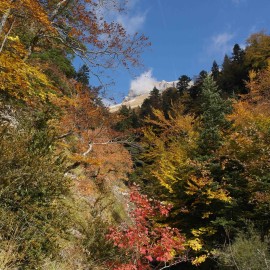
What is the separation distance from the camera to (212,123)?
1867cm

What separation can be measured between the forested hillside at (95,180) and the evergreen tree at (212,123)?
0.22ft

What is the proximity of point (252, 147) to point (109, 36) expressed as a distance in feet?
31.1

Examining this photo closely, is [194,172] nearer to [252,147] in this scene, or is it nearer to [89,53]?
[252,147]

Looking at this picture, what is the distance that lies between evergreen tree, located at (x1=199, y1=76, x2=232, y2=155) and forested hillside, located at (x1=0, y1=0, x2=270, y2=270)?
67mm

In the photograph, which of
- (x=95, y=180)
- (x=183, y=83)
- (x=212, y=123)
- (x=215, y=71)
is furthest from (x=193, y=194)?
(x=215, y=71)

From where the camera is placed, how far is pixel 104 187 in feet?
66.5

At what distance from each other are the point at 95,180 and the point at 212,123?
8476 millimetres

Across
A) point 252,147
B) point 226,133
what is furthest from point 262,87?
point 252,147

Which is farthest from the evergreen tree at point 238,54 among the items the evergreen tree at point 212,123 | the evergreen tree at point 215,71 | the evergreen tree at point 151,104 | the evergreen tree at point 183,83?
the evergreen tree at point 212,123

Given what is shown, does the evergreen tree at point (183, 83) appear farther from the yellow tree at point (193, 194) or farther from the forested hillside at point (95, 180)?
the yellow tree at point (193, 194)

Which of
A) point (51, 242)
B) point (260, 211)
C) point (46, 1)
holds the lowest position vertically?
point (260, 211)

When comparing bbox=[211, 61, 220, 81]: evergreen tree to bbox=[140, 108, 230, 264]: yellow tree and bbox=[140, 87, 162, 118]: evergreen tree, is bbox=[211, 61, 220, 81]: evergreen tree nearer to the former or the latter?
bbox=[140, 87, 162, 118]: evergreen tree

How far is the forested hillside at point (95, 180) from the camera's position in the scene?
5.96m

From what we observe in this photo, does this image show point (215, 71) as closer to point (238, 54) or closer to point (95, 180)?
point (238, 54)
